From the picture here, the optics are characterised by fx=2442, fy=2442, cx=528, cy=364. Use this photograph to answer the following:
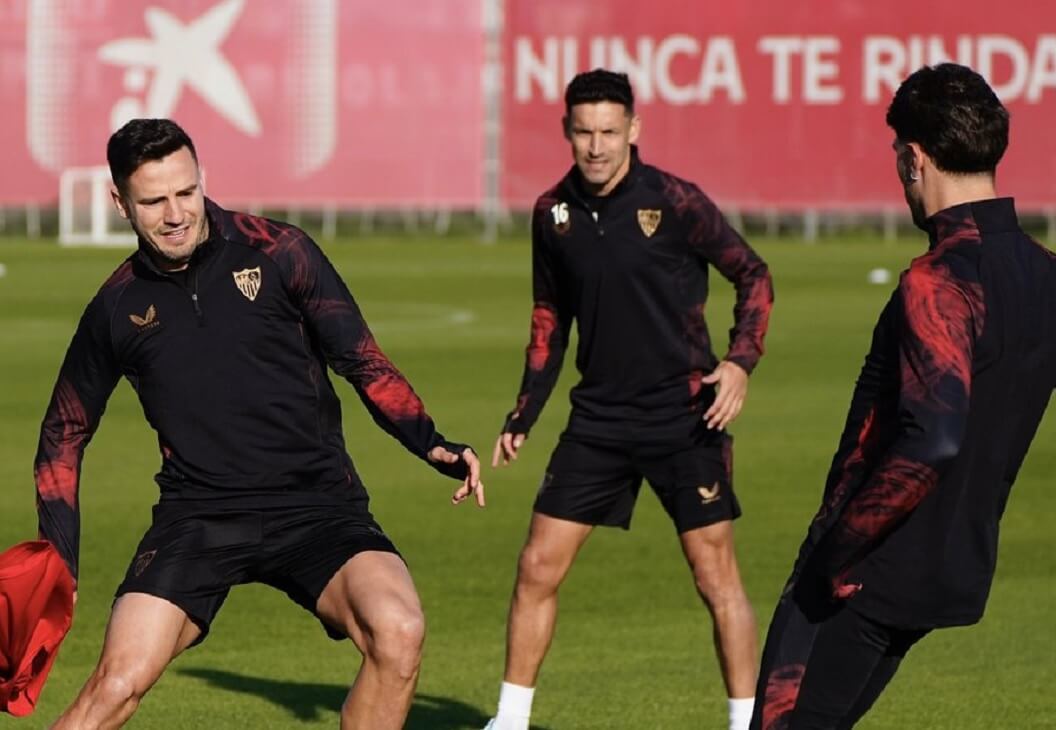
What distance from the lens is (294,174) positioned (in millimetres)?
38594

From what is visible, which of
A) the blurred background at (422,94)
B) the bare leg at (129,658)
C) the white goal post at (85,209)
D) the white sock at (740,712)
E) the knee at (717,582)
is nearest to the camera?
the bare leg at (129,658)

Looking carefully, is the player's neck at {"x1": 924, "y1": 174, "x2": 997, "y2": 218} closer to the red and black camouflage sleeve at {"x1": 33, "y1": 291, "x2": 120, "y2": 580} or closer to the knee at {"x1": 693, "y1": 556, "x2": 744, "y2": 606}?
the red and black camouflage sleeve at {"x1": 33, "y1": 291, "x2": 120, "y2": 580}

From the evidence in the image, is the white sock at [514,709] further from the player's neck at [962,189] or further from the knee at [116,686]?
the player's neck at [962,189]

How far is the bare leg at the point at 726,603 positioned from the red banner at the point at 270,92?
2968 centimetres

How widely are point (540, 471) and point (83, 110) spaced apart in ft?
78.8

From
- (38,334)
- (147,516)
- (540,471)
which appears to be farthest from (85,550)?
(38,334)

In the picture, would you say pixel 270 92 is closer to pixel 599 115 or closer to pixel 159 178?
pixel 599 115

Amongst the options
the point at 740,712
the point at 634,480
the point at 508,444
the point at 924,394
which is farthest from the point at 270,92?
the point at 924,394

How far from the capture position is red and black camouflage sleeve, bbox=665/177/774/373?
9.22 meters

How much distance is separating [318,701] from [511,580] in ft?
8.80

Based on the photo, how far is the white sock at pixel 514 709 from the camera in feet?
29.6

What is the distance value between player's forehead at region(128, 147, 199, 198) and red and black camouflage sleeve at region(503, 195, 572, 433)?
8.24 feet

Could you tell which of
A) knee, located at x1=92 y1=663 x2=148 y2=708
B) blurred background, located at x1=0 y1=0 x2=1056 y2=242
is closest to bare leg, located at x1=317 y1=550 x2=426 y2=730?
knee, located at x1=92 y1=663 x2=148 y2=708

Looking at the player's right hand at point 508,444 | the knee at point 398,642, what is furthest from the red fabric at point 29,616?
the player's right hand at point 508,444
